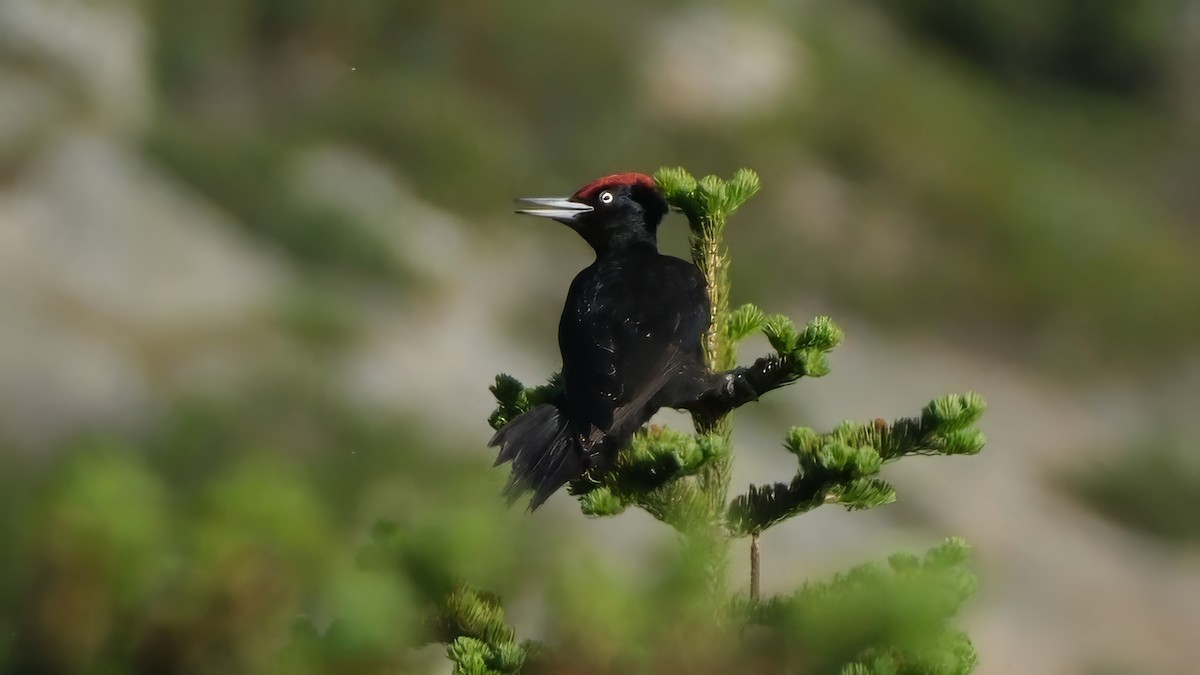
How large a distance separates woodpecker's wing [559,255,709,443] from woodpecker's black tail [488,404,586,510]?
0.01 metres

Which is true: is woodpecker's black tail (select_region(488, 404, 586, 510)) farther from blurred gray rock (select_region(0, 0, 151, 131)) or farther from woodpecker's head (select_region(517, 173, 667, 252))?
blurred gray rock (select_region(0, 0, 151, 131))

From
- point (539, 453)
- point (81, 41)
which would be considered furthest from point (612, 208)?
point (81, 41)

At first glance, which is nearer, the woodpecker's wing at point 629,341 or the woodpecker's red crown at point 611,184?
the woodpecker's wing at point 629,341

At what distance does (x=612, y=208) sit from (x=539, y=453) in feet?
0.84

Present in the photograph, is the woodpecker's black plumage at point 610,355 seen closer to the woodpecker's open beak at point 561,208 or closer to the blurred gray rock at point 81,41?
the woodpecker's open beak at point 561,208

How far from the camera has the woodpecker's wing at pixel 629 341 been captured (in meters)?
0.79

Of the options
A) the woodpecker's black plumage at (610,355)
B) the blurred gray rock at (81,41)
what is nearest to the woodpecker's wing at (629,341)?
the woodpecker's black plumage at (610,355)

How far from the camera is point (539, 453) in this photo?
0.77 metres

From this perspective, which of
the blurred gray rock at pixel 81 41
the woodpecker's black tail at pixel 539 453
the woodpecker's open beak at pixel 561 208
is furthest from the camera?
the blurred gray rock at pixel 81 41

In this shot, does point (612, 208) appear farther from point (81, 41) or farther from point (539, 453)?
point (81, 41)

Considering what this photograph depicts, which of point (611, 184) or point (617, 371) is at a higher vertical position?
point (611, 184)

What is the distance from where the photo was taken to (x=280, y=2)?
340cm

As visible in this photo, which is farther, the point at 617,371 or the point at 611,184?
the point at 611,184

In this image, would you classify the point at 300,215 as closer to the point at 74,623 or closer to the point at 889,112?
the point at 889,112
